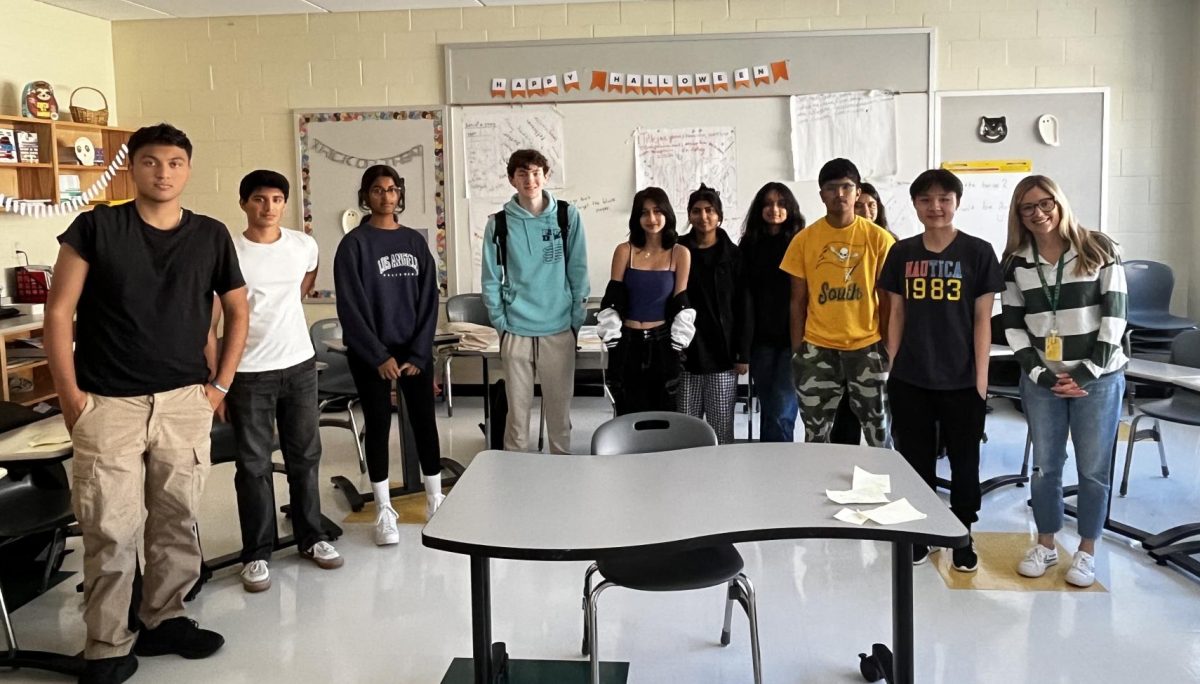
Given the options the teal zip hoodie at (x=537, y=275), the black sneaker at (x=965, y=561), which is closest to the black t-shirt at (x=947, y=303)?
the black sneaker at (x=965, y=561)

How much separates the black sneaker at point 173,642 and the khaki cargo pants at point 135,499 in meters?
0.03

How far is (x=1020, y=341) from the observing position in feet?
9.69

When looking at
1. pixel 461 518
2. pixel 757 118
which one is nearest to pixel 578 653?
pixel 461 518

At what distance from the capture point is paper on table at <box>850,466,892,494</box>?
2.03 m

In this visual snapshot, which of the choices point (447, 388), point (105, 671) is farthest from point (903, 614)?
point (447, 388)

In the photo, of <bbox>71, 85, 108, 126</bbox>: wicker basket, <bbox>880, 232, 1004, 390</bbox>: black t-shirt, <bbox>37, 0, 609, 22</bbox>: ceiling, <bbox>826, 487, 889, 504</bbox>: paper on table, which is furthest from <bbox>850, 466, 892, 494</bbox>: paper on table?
<bbox>71, 85, 108, 126</bbox>: wicker basket

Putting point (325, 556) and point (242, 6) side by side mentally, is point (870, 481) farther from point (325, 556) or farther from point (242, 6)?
point (242, 6)

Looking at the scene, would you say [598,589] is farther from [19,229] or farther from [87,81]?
[87,81]

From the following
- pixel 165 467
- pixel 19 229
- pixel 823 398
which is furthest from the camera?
pixel 19 229

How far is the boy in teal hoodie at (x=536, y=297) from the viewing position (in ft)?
11.9

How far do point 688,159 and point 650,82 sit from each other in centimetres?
54

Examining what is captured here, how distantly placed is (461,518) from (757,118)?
4453 mm

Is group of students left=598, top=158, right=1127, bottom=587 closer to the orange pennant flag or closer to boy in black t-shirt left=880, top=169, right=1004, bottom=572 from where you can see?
boy in black t-shirt left=880, top=169, right=1004, bottom=572

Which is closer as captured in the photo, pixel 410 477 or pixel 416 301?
pixel 416 301
